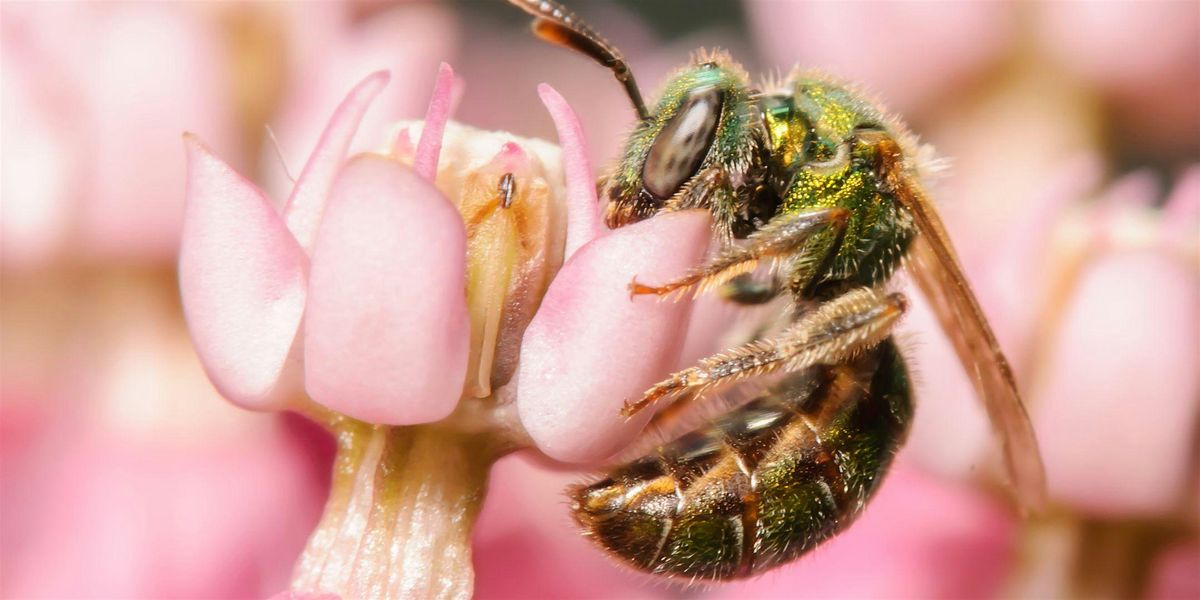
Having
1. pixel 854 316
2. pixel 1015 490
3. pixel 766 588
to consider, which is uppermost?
pixel 854 316

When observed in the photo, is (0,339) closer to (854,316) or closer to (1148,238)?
(854,316)

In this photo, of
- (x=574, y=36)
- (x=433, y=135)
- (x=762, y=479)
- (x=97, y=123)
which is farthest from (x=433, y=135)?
(x=97, y=123)

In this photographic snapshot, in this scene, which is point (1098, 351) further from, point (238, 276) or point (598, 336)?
point (238, 276)

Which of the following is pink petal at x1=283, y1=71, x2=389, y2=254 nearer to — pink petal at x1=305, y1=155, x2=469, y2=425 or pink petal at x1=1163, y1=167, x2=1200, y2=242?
pink petal at x1=305, y1=155, x2=469, y2=425

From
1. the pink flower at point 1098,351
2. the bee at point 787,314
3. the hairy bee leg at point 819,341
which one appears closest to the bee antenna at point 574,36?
the bee at point 787,314

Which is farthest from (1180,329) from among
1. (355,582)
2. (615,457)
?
(355,582)

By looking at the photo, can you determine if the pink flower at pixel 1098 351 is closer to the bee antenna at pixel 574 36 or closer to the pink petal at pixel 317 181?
the bee antenna at pixel 574 36

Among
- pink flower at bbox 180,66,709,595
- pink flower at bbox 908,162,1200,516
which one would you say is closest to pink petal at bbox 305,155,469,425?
pink flower at bbox 180,66,709,595
